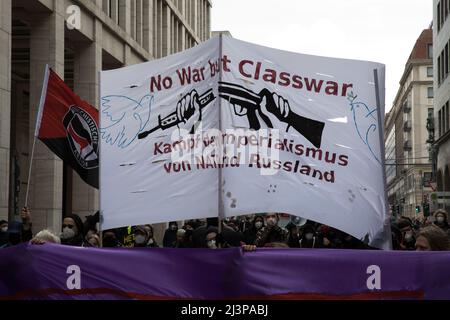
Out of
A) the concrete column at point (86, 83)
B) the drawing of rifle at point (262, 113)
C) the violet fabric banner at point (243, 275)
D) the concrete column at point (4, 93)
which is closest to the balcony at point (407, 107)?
the concrete column at point (86, 83)

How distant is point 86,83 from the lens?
27250 mm

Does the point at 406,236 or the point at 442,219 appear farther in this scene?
the point at 442,219

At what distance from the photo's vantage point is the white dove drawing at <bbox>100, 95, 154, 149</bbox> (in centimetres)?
686

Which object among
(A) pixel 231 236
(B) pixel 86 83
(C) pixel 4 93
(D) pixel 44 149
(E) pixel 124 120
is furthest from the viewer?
(B) pixel 86 83

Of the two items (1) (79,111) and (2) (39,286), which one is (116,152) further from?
(1) (79,111)

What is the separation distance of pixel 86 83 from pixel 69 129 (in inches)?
707

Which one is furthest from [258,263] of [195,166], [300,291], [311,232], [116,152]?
[311,232]

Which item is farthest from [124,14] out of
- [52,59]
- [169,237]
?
[169,237]

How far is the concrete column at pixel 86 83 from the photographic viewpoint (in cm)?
2700

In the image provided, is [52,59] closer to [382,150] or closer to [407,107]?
[382,150]

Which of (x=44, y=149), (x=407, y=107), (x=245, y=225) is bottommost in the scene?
(x=245, y=225)

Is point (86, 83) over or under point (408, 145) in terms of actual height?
under

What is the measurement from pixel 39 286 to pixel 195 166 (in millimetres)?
1522

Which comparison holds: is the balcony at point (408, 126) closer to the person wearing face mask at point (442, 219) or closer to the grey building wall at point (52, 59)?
the grey building wall at point (52, 59)
